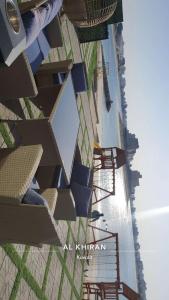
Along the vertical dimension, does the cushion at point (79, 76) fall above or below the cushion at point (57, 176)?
above

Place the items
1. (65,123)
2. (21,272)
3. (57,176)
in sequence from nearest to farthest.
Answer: (65,123) → (57,176) → (21,272)

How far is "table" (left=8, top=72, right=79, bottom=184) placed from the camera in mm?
2617

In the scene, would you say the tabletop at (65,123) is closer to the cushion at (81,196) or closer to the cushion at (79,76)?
the cushion at (79,76)

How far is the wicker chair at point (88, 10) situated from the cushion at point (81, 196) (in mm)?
3215

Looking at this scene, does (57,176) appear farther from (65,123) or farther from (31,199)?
(31,199)

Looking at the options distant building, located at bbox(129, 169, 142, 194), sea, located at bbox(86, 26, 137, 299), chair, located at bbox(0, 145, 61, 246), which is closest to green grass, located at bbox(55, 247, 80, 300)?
sea, located at bbox(86, 26, 137, 299)

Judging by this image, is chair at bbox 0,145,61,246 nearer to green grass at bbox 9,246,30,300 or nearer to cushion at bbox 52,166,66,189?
cushion at bbox 52,166,66,189

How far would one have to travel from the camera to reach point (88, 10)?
18.7 ft

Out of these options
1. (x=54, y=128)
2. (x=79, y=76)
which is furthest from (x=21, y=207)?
(x=79, y=76)

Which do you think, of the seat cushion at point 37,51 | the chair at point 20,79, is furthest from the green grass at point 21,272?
Answer: the seat cushion at point 37,51

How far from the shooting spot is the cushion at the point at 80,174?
14.6ft

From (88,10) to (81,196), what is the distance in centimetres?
335

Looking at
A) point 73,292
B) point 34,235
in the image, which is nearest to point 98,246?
point 73,292

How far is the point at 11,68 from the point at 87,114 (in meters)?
6.25
